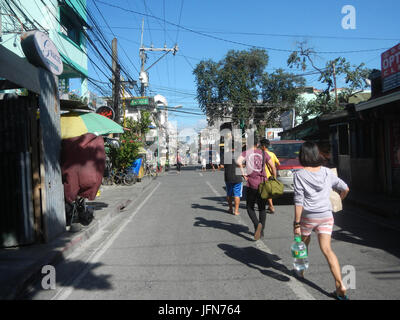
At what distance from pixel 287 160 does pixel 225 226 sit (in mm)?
4519

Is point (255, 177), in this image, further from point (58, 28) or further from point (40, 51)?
point (58, 28)

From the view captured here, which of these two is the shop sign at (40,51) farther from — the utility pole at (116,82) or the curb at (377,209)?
the utility pole at (116,82)

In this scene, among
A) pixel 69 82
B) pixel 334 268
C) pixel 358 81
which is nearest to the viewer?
pixel 334 268

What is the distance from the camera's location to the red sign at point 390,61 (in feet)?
33.8

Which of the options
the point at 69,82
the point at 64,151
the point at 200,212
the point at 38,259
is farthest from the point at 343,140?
the point at 69,82

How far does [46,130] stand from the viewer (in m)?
6.66

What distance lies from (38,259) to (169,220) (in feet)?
12.8

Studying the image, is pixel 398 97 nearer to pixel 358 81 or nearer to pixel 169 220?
pixel 169 220

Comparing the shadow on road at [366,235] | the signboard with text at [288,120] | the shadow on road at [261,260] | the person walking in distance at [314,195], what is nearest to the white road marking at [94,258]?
the shadow on road at [261,260]

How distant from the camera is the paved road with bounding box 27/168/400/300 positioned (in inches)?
163

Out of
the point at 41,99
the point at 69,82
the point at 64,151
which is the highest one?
the point at 69,82

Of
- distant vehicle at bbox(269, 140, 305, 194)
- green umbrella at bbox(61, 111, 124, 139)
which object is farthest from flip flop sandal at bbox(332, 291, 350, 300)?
distant vehicle at bbox(269, 140, 305, 194)

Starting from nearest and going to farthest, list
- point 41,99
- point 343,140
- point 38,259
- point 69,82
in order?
point 38,259, point 41,99, point 343,140, point 69,82

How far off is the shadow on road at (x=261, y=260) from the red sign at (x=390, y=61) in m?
7.83
